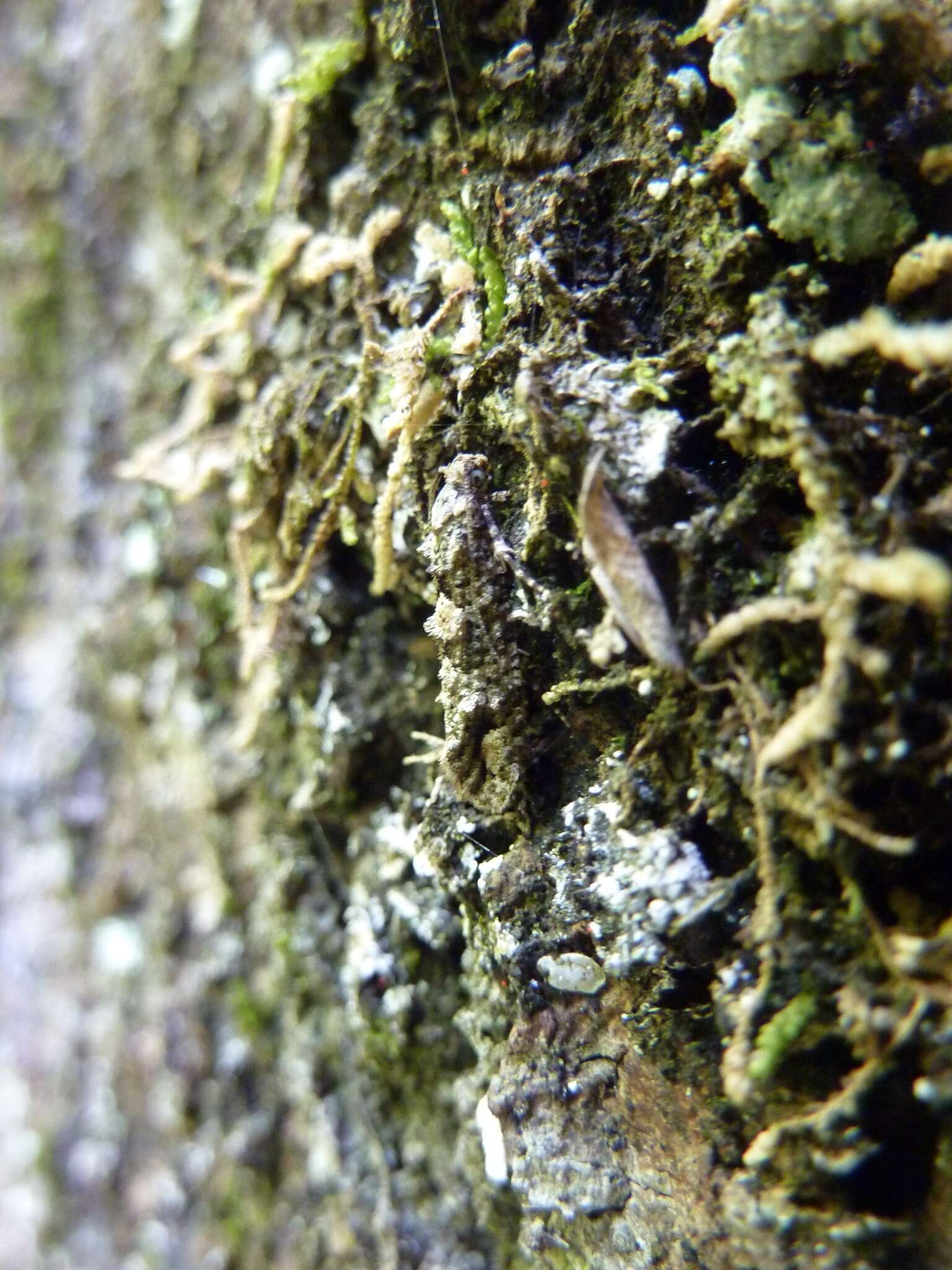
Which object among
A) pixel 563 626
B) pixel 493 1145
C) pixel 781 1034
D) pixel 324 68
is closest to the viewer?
pixel 781 1034

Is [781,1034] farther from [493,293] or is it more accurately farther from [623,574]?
[493,293]

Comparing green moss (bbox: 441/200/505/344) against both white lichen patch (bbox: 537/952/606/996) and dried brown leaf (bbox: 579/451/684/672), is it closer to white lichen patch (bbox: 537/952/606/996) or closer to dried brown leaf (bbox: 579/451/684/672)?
dried brown leaf (bbox: 579/451/684/672)

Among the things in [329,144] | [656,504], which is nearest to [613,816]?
[656,504]

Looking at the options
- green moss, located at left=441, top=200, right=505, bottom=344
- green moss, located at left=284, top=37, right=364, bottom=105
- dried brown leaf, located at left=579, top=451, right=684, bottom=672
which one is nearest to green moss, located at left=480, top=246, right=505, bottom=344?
green moss, located at left=441, top=200, right=505, bottom=344

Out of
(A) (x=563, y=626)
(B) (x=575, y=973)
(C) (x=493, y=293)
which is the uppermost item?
(C) (x=493, y=293)

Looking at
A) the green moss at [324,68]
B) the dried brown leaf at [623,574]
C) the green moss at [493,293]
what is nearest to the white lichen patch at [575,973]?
the dried brown leaf at [623,574]

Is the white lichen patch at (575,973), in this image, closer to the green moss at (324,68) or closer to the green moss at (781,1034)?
the green moss at (781,1034)

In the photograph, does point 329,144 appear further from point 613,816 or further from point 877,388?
point 613,816

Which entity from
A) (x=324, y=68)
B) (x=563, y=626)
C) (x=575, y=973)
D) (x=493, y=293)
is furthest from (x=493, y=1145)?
(x=324, y=68)
